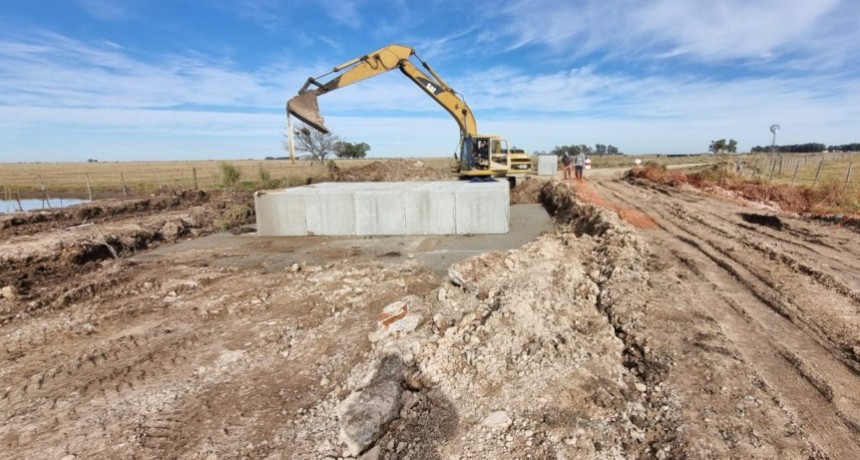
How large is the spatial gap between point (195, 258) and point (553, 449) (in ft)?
31.1

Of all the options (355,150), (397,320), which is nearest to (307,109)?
(397,320)

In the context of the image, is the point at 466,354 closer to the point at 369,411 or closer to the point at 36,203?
the point at 369,411

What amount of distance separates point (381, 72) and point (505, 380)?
490 inches

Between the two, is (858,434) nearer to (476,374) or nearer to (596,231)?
(476,374)

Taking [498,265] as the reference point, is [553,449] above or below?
below

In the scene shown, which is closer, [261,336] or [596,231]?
[261,336]

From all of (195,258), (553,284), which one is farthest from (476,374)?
(195,258)

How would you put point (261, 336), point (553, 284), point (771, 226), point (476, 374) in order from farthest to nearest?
point (771, 226)
point (553, 284)
point (261, 336)
point (476, 374)

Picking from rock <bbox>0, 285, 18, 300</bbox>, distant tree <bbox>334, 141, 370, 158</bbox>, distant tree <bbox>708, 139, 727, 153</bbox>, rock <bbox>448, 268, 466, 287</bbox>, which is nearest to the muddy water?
rock <bbox>0, 285, 18, 300</bbox>

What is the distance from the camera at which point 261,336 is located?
5.66 metres

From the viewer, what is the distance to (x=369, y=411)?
380 cm

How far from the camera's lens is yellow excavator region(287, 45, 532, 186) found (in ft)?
42.3

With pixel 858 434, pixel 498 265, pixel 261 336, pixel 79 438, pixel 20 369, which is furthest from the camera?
pixel 498 265

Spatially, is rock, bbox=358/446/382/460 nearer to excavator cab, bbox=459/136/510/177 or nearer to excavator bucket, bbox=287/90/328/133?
excavator bucket, bbox=287/90/328/133
